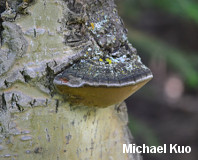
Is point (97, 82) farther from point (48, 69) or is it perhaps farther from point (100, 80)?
point (48, 69)

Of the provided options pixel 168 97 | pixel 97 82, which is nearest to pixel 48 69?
pixel 97 82

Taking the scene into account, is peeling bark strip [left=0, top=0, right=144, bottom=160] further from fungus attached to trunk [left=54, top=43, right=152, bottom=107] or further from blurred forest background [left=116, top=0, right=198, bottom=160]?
blurred forest background [left=116, top=0, right=198, bottom=160]

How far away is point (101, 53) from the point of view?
2.67ft

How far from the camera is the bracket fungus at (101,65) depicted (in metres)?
0.74

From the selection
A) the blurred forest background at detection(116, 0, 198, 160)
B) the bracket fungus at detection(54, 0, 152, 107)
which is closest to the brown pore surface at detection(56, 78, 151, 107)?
the bracket fungus at detection(54, 0, 152, 107)

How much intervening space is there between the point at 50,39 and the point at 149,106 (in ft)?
11.8

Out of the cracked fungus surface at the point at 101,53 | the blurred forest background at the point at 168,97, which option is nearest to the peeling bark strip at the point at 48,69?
the cracked fungus surface at the point at 101,53

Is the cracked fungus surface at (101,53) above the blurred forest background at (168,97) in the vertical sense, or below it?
above

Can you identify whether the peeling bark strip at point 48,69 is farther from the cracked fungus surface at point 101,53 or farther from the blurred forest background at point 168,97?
the blurred forest background at point 168,97

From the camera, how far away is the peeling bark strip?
2.45ft

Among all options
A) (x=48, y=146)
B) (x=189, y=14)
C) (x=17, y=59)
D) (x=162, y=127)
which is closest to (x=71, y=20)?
(x=17, y=59)

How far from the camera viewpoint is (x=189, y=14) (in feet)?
6.64

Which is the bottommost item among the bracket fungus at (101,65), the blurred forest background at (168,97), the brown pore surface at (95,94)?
the blurred forest background at (168,97)

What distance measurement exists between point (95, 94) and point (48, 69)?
0.45 ft
